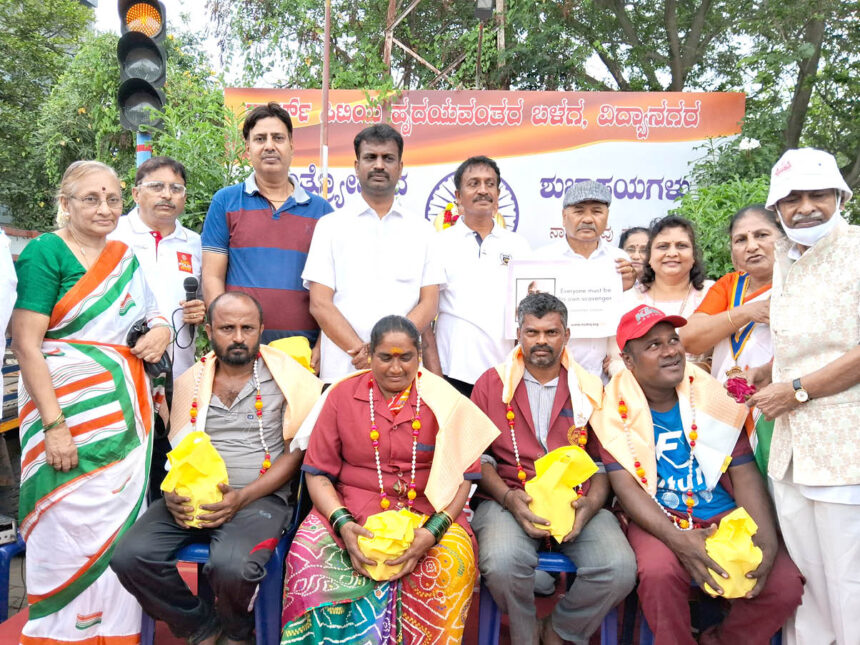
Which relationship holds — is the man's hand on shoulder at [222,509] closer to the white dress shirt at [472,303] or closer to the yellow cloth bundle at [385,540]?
the yellow cloth bundle at [385,540]

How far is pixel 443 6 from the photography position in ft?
43.4

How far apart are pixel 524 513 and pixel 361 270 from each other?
5.26 feet

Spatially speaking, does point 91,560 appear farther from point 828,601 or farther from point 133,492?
point 828,601

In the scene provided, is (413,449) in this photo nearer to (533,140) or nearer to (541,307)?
(541,307)

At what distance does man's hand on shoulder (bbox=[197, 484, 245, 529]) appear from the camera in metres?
3.18

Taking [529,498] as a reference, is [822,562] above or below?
below

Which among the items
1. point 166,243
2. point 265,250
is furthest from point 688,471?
point 166,243

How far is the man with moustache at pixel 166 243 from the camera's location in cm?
410

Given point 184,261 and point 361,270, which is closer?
point 361,270

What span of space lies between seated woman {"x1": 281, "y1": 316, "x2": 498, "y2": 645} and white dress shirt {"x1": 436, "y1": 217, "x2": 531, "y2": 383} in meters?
0.81

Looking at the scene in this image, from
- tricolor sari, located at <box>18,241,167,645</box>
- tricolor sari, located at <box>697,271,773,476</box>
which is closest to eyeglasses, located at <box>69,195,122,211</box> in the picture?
tricolor sari, located at <box>18,241,167,645</box>

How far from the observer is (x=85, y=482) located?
3246mm

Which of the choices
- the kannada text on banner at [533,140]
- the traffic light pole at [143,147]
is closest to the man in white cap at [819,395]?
the traffic light pole at [143,147]

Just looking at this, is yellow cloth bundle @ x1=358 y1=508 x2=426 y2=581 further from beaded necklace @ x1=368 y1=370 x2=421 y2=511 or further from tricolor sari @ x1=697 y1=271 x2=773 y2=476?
tricolor sari @ x1=697 y1=271 x2=773 y2=476
